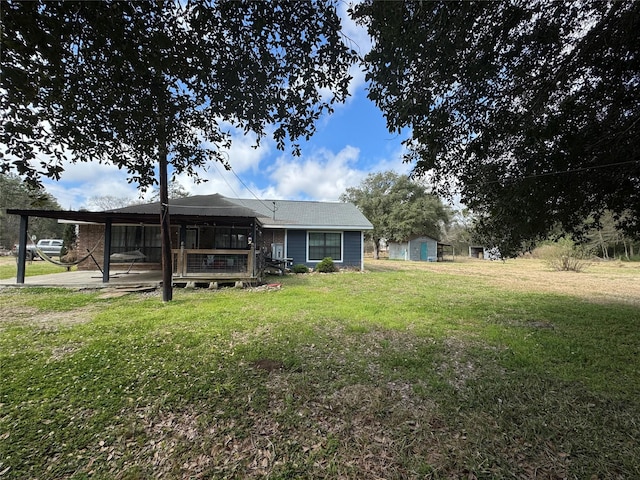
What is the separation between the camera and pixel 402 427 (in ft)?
7.86

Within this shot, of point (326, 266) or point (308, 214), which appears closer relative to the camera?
point (326, 266)

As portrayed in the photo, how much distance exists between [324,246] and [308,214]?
97.3 inches

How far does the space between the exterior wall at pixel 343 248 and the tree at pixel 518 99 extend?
10.3m

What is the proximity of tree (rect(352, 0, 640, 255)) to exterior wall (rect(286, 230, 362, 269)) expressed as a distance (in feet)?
33.9

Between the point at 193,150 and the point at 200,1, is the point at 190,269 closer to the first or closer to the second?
the point at 193,150

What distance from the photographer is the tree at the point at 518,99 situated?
8.99ft

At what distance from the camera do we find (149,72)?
2.77 metres

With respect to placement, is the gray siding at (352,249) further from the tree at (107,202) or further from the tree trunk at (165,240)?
the tree at (107,202)

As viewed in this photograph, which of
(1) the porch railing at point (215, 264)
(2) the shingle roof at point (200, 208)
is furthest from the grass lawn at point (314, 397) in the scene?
(2) the shingle roof at point (200, 208)

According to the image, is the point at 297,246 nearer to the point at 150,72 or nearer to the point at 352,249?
the point at 352,249

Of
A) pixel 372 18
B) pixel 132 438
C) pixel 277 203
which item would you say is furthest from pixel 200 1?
pixel 277 203

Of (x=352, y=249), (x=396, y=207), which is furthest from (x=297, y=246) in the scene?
(x=396, y=207)

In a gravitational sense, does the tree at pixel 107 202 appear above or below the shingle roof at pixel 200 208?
above

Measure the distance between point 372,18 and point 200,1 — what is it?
5.29ft
